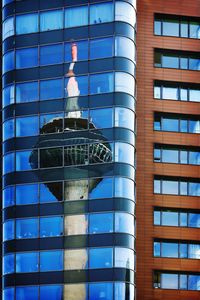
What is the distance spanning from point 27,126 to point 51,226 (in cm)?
785

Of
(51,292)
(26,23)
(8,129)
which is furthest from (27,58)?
(51,292)

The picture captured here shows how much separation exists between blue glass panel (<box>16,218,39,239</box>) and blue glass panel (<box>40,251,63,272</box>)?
5.84 feet

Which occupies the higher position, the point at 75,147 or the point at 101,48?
the point at 101,48

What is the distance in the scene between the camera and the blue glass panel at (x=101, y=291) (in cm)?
6312

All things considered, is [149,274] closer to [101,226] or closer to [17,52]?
[101,226]

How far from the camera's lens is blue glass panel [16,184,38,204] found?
66625mm

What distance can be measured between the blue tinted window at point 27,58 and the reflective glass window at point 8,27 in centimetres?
186

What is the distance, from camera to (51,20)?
6944 centimetres

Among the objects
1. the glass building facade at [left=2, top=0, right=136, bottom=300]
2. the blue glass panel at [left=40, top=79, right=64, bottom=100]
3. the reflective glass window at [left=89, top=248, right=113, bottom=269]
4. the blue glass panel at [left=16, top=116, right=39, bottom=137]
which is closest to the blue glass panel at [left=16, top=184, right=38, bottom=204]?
the glass building facade at [left=2, top=0, right=136, bottom=300]

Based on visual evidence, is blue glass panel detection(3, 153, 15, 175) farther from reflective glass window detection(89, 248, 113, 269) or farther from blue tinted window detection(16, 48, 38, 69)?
reflective glass window detection(89, 248, 113, 269)

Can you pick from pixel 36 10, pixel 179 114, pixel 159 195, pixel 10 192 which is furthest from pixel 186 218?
pixel 36 10

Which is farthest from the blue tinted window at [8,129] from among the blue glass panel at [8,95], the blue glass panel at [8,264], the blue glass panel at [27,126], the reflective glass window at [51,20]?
the blue glass panel at [8,264]

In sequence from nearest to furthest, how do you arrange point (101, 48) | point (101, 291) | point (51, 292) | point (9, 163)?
1. point (101, 291)
2. point (51, 292)
3. point (101, 48)
4. point (9, 163)

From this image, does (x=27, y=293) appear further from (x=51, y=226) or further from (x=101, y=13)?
(x=101, y=13)
